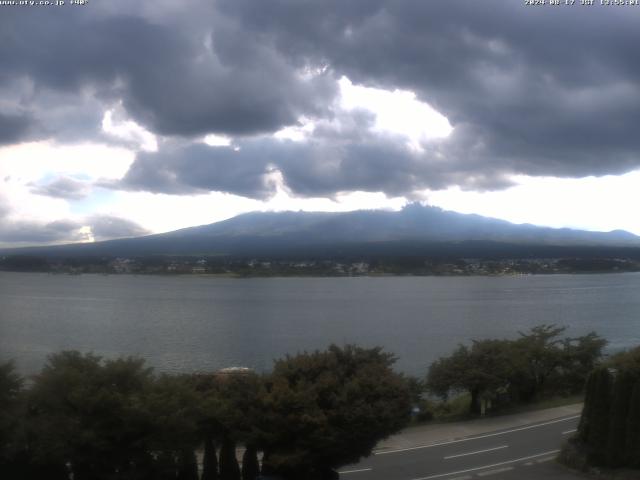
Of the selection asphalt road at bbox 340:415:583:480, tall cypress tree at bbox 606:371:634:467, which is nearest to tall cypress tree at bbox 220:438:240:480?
asphalt road at bbox 340:415:583:480

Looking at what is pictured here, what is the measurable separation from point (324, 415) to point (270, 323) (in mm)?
49151

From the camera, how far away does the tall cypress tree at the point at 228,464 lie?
44.0 ft

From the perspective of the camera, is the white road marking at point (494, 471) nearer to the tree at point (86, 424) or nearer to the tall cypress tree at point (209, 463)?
the tall cypress tree at point (209, 463)

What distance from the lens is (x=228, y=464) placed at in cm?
1343

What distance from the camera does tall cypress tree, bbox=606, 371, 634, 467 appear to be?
13.9 metres

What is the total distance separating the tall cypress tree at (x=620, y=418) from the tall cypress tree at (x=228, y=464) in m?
7.58

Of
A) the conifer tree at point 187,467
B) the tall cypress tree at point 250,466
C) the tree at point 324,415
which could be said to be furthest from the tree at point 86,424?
the tree at point 324,415

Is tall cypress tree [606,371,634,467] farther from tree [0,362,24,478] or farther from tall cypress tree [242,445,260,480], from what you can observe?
tree [0,362,24,478]

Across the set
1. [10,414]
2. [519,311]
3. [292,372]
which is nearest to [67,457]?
[10,414]

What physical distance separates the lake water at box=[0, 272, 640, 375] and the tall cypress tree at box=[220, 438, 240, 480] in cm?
2369

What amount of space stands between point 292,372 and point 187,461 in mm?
2608

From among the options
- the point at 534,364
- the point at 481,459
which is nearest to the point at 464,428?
the point at 481,459

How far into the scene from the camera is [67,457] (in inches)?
469

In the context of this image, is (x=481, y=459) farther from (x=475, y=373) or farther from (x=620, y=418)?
(x=475, y=373)
